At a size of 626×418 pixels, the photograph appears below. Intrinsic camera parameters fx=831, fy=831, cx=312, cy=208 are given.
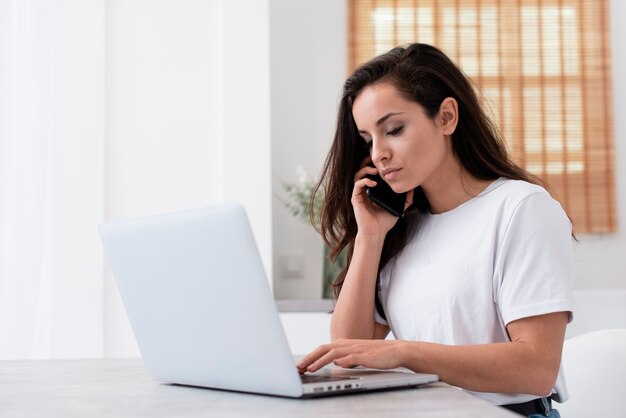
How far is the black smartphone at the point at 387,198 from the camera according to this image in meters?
1.78

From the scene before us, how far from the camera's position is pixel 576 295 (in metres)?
3.24

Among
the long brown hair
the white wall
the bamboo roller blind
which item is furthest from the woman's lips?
the bamboo roller blind

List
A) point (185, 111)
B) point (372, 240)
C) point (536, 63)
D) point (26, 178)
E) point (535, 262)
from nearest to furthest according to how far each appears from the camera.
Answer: point (535, 262), point (372, 240), point (26, 178), point (185, 111), point (536, 63)

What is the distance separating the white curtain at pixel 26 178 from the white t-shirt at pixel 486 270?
1.45m

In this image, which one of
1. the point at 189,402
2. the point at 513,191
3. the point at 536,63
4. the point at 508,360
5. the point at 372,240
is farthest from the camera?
the point at 536,63

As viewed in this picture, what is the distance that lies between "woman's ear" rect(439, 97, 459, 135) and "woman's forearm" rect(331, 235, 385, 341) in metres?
0.27

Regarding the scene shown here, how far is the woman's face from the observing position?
5.35 feet

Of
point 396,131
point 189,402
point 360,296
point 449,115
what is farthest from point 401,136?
point 189,402

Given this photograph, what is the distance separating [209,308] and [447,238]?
73 cm

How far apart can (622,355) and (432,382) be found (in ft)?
1.95

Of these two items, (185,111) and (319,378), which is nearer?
(319,378)

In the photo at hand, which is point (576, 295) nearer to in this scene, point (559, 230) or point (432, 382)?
point (559, 230)

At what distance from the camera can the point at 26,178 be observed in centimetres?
276

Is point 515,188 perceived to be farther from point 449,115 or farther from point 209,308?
point 209,308
